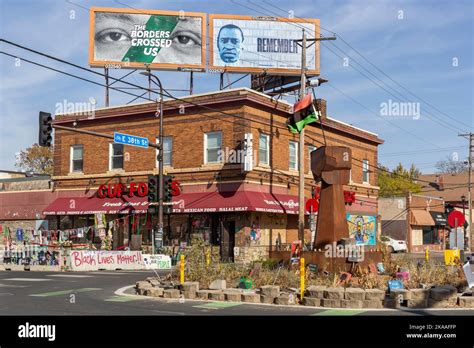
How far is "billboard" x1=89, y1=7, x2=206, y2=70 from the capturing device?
3825 cm

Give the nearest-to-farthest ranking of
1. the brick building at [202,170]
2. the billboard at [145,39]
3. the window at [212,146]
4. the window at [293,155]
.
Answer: the brick building at [202,170] → the window at [212,146] → the window at [293,155] → the billboard at [145,39]

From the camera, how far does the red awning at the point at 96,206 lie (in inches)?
1358

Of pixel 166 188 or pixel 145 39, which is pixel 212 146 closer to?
pixel 166 188

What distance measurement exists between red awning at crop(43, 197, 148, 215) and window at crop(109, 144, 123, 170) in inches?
82.9

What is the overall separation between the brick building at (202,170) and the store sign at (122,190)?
11 centimetres

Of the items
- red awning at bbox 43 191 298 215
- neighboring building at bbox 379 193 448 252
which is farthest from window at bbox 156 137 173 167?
neighboring building at bbox 379 193 448 252

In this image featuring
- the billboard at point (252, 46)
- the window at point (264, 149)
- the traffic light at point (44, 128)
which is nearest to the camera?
the traffic light at point (44, 128)

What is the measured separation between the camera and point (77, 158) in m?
38.4

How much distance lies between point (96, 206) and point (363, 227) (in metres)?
19.0

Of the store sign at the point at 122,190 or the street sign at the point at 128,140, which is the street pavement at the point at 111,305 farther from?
the store sign at the point at 122,190

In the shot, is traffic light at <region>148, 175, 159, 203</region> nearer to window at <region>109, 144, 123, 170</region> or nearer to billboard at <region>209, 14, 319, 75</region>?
window at <region>109, 144, 123, 170</region>

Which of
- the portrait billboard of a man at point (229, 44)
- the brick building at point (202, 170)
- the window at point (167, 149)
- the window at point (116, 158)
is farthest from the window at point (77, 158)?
the portrait billboard of a man at point (229, 44)

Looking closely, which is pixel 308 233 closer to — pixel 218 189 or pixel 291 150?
pixel 291 150
